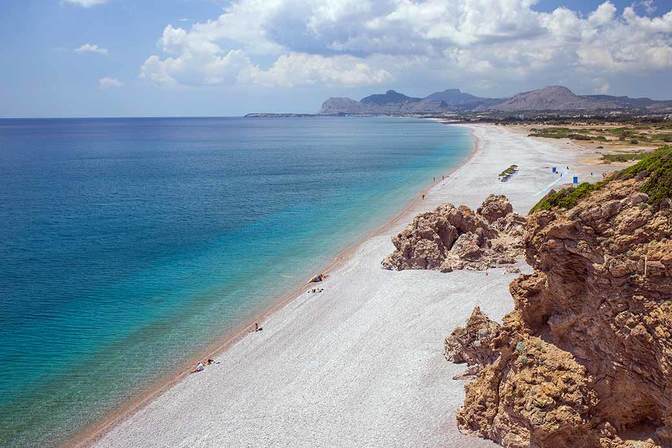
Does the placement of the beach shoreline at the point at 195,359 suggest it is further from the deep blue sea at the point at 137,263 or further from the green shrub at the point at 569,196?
the green shrub at the point at 569,196

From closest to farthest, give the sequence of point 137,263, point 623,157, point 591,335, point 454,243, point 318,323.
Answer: point 591,335
point 318,323
point 454,243
point 137,263
point 623,157

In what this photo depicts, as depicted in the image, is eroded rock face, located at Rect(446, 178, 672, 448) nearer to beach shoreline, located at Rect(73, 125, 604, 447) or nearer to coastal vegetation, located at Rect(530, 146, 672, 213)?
coastal vegetation, located at Rect(530, 146, 672, 213)

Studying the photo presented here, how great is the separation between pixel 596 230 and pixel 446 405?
9264 millimetres

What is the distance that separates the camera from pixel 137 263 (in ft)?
144

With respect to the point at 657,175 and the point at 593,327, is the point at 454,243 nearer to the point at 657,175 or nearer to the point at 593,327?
the point at 593,327

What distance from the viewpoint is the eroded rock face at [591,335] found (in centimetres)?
1344

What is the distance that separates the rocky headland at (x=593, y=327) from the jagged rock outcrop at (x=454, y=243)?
1823cm

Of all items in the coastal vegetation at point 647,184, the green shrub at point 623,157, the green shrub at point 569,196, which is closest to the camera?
the coastal vegetation at point 647,184

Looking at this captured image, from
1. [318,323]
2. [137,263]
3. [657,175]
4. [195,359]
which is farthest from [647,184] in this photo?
[137,263]

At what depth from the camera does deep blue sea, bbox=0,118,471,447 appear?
25750 millimetres

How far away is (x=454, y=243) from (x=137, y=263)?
2539 cm

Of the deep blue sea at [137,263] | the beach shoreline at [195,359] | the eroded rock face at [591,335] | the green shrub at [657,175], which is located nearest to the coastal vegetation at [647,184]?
the green shrub at [657,175]

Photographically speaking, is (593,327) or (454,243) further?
(454,243)

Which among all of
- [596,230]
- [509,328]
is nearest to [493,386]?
[509,328]
